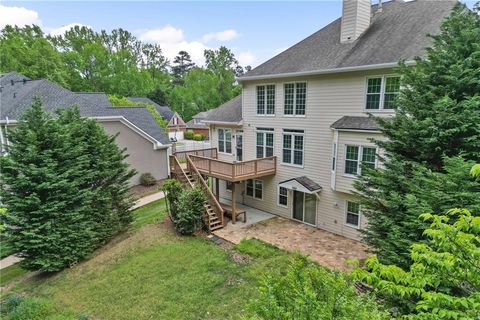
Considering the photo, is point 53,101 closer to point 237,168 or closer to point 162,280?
point 237,168

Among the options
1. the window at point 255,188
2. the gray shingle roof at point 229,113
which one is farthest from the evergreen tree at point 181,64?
the window at point 255,188

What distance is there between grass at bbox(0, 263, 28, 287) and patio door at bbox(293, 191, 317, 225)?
1302 centimetres

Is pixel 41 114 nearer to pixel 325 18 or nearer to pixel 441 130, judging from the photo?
pixel 441 130

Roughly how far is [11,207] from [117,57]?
39404 mm

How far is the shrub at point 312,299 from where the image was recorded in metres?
2.94

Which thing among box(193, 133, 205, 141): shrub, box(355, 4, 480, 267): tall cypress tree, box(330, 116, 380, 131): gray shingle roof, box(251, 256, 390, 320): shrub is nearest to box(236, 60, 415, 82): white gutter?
box(330, 116, 380, 131): gray shingle roof

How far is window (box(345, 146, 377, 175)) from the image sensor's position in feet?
36.5

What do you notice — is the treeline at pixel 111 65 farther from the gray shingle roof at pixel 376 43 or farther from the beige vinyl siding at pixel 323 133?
the beige vinyl siding at pixel 323 133

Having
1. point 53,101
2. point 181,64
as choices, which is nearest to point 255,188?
point 53,101

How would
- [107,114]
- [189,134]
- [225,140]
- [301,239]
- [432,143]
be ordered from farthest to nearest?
[189,134], [107,114], [225,140], [301,239], [432,143]

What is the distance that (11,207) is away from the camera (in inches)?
403

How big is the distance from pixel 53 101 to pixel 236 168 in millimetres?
14603

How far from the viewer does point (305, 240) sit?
1202cm

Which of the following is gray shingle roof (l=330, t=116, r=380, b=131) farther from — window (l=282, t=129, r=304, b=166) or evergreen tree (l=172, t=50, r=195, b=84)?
evergreen tree (l=172, t=50, r=195, b=84)
